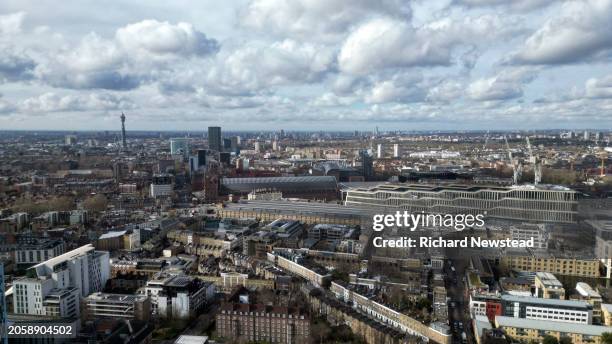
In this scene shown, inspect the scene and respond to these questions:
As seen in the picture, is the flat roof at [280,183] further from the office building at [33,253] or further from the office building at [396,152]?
the office building at [396,152]

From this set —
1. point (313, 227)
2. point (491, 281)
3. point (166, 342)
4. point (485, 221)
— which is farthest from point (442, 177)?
point (166, 342)

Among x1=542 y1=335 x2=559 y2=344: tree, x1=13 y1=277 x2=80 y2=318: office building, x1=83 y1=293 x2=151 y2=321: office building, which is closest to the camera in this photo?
x1=542 y1=335 x2=559 y2=344: tree

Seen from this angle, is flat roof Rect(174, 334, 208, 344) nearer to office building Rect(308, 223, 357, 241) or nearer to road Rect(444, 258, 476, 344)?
road Rect(444, 258, 476, 344)

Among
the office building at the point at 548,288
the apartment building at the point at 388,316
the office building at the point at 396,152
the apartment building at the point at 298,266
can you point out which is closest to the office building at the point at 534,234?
the office building at the point at 548,288

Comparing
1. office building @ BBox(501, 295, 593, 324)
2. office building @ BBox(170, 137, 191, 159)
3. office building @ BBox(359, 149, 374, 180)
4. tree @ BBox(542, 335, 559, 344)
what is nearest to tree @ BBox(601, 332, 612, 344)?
tree @ BBox(542, 335, 559, 344)

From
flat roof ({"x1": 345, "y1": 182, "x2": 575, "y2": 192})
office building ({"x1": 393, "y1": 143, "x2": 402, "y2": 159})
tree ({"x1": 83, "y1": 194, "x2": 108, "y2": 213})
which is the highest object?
office building ({"x1": 393, "y1": 143, "x2": 402, "y2": 159})

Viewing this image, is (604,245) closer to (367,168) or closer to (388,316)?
(388,316)

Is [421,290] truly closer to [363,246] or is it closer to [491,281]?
[491,281]
